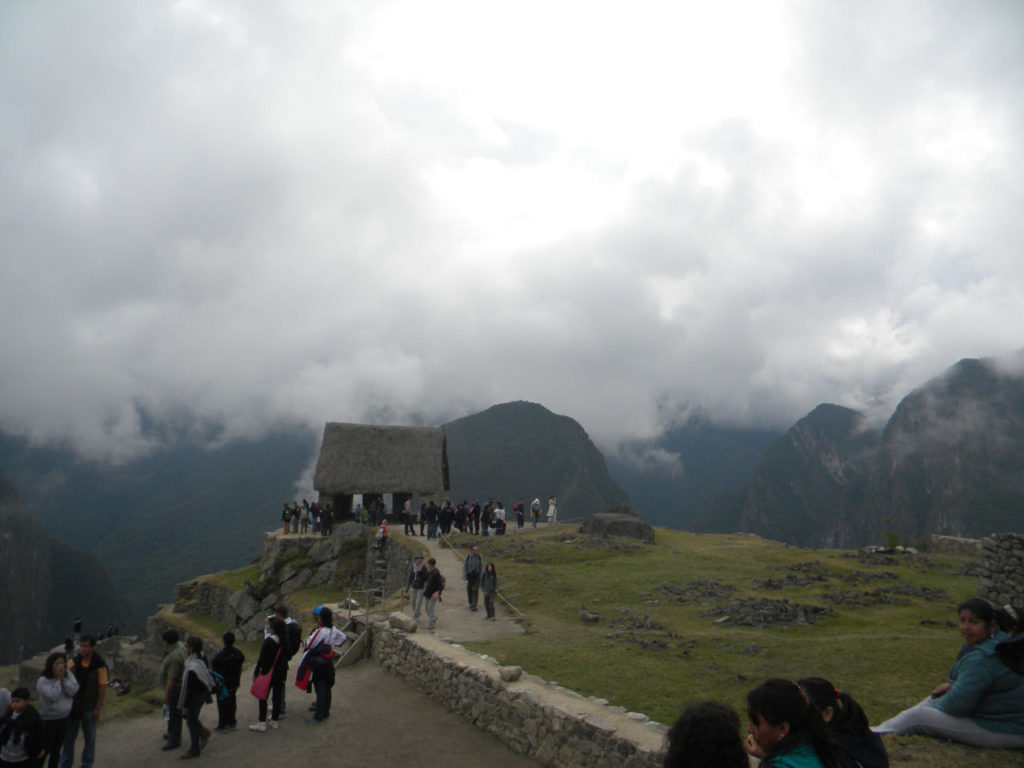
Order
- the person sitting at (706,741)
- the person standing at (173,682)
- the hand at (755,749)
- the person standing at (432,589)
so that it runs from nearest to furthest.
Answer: the person sitting at (706,741) < the hand at (755,749) < the person standing at (173,682) < the person standing at (432,589)

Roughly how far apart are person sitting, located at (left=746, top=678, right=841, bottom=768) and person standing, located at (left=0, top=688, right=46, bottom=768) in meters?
8.79

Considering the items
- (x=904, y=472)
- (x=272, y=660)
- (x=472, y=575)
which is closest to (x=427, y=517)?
(x=472, y=575)

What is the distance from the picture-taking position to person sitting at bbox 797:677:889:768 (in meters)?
3.70

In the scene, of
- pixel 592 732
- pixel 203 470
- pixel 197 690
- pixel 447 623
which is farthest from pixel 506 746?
pixel 203 470

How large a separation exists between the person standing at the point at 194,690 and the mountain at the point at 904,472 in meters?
67.7

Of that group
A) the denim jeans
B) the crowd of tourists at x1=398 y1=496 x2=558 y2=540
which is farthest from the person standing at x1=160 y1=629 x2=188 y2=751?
the crowd of tourists at x1=398 y1=496 x2=558 y2=540

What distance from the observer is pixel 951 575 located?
21.0 meters

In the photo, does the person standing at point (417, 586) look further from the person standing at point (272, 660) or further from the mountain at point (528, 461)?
the mountain at point (528, 461)

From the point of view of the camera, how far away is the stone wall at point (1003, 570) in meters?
14.9

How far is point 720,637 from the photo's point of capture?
14.1m

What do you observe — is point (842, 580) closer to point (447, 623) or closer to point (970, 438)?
point (447, 623)

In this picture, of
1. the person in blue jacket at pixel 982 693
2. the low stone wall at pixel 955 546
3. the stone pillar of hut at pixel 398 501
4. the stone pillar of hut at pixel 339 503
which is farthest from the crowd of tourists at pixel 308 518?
the person in blue jacket at pixel 982 693

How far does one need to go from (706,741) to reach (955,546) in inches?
1311

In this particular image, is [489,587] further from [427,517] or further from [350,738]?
[427,517]
